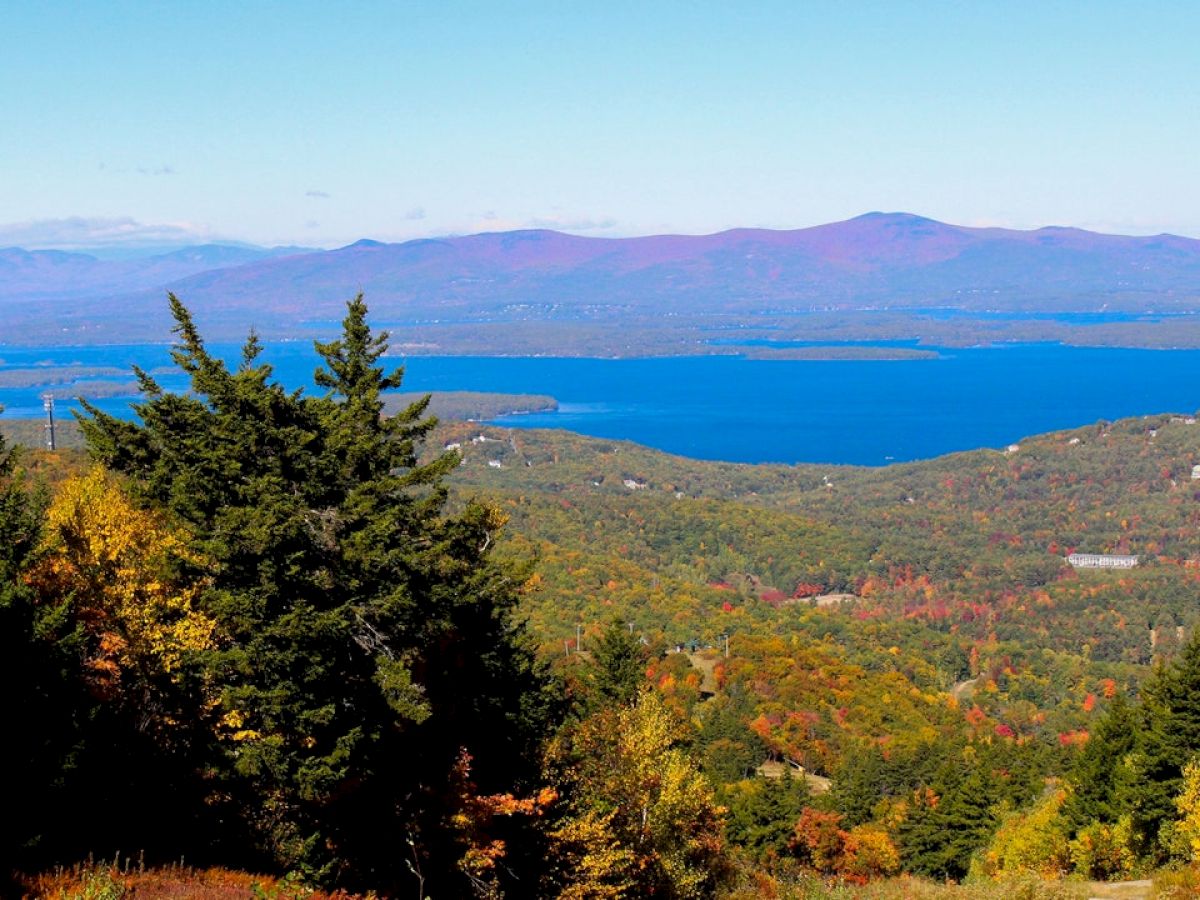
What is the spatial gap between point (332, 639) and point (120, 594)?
3.53m

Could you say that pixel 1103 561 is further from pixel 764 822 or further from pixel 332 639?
pixel 332 639

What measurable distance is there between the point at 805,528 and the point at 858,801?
84.2 meters

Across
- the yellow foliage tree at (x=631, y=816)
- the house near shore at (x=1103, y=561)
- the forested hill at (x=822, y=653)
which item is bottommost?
the house near shore at (x=1103, y=561)

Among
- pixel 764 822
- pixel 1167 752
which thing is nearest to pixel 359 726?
pixel 1167 752

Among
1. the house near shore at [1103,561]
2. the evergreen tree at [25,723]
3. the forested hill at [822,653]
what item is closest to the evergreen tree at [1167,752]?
the forested hill at [822,653]

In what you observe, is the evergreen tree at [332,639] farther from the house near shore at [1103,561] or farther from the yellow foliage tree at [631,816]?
the house near shore at [1103,561]

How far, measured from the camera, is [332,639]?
42.0 feet

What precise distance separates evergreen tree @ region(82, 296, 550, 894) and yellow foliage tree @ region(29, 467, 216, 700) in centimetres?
59

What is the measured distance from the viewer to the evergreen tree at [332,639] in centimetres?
1263

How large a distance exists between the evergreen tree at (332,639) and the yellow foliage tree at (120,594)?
1.94ft

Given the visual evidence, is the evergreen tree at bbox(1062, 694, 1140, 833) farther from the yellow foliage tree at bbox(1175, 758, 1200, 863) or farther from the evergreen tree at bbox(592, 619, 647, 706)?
the evergreen tree at bbox(592, 619, 647, 706)

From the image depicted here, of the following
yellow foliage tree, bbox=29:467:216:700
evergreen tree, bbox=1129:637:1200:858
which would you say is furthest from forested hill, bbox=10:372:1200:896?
yellow foliage tree, bbox=29:467:216:700

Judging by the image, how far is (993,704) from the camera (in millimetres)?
68875

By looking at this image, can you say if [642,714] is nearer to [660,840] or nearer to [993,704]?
[660,840]
